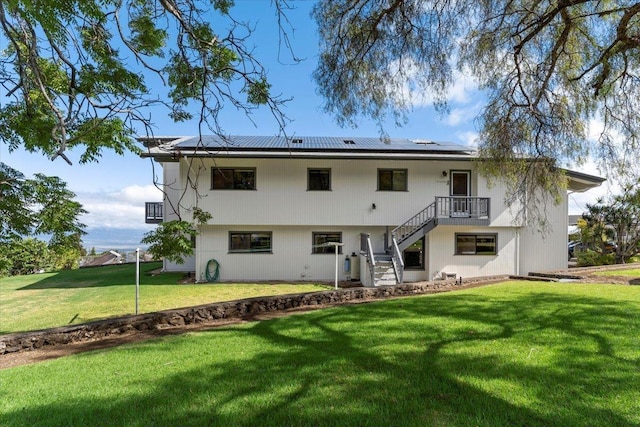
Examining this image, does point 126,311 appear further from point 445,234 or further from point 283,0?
point 445,234

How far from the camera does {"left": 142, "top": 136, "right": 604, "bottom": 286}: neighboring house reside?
14.2 meters

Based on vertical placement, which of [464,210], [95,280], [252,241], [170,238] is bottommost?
[95,280]

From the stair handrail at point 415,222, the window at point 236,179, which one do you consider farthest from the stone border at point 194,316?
the window at point 236,179

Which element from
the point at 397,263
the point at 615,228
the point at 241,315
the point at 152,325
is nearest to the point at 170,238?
the point at 152,325

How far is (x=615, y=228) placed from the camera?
1672 cm

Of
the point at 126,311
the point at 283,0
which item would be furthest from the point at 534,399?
the point at 126,311

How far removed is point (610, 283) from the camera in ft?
33.2

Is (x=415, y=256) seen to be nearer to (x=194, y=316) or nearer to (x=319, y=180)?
(x=319, y=180)

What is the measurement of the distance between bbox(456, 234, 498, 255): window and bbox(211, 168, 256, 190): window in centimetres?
950

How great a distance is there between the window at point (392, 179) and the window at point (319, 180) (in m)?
2.32

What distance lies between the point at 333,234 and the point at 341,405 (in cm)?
1183

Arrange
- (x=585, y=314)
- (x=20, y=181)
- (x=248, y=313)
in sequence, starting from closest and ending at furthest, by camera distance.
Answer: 1. (x=20, y=181)
2. (x=585, y=314)
3. (x=248, y=313)

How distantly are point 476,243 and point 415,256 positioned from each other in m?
2.77

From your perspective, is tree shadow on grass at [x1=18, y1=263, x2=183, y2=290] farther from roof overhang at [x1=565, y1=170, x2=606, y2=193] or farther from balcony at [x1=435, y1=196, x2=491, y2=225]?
roof overhang at [x1=565, y1=170, x2=606, y2=193]
